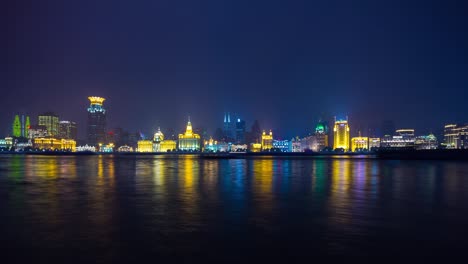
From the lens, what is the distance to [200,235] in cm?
1198

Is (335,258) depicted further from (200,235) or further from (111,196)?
(111,196)

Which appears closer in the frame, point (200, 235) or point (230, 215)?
point (200, 235)

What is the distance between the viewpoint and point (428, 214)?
16344 mm

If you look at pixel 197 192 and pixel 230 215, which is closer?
pixel 230 215

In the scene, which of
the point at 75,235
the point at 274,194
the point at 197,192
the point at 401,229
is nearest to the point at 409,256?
the point at 401,229

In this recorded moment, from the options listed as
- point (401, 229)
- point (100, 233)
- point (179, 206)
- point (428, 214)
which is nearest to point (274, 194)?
point (179, 206)

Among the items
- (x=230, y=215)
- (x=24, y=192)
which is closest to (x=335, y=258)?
(x=230, y=215)

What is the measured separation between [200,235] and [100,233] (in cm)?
339

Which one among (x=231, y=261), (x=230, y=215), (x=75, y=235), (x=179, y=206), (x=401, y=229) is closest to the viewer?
(x=231, y=261)

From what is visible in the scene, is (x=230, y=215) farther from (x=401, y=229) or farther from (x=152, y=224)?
(x=401, y=229)

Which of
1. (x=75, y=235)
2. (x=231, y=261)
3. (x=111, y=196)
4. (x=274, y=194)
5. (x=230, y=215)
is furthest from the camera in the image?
(x=274, y=194)

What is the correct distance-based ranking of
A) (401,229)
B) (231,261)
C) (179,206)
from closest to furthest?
1. (231,261)
2. (401,229)
3. (179,206)

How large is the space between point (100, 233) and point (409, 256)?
31.3ft

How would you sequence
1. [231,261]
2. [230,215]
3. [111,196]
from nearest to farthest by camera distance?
1. [231,261]
2. [230,215]
3. [111,196]
